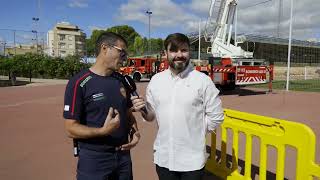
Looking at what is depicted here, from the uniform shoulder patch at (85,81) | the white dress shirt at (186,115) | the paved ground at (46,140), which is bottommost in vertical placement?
the paved ground at (46,140)

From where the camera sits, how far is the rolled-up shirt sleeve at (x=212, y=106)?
122 inches

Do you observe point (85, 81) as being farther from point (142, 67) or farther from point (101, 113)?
point (142, 67)

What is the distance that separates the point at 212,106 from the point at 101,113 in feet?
3.02

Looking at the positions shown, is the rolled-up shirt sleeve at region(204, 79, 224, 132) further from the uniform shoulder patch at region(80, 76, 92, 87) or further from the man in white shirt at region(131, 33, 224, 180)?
the uniform shoulder patch at region(80, 76, 92, 87)

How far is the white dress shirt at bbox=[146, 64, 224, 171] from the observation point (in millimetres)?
3088

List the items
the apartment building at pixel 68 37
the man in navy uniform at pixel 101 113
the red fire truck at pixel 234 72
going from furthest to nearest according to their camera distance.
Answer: the apartment building at pixel 68 37, the red fire truck at pixel 234 72, the man in navy uniform at pixel 101 113

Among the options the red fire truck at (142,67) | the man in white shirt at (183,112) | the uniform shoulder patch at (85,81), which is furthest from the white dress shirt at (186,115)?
the red fire truck at (142,67)

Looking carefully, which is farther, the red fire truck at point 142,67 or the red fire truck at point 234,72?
the red fire truck at point 142,67

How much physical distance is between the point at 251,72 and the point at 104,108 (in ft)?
57.2

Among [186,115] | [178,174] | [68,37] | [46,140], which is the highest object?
[68,37]

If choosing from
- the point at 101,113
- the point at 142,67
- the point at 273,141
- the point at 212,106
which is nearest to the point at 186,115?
the point at 212,106

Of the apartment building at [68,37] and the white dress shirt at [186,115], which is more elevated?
the apartment building at [68,37]

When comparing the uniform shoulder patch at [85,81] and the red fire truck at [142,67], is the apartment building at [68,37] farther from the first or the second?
the uniform shoulder patch at [85,81]

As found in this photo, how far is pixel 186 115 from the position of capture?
3.10 meters
